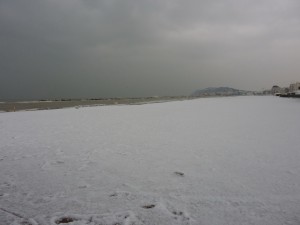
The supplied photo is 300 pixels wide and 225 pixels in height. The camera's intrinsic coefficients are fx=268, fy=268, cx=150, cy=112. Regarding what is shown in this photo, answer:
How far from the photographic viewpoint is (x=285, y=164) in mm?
6477

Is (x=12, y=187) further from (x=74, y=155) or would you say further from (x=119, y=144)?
(x=119, y=144)

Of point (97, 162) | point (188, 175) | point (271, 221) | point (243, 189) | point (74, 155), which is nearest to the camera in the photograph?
point (271, 221)

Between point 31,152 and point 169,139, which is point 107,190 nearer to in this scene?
point 31,152

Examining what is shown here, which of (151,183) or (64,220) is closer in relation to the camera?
(64,220)

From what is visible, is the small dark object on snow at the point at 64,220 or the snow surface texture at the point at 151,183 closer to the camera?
the small dark object on snow at the point at 64,220

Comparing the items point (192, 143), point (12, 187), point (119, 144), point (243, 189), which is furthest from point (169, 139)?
point (12, 187)

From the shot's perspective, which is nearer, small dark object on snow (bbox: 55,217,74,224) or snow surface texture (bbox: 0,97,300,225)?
small dark object on snow (bbox: 55,217,74,224)

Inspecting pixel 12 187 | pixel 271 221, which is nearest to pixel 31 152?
pixel 12 187

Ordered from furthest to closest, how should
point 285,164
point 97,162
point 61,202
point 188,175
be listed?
point 97,162
point 285,164
point 188,175
point 61,202

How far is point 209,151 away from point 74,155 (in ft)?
13.0

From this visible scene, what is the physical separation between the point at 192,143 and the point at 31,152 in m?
5.19

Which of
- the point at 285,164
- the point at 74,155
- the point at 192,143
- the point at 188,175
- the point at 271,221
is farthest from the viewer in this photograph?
the point at 192,143

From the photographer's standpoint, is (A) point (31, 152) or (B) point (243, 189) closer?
(B) point (243, 189)

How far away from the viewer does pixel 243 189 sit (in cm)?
489
